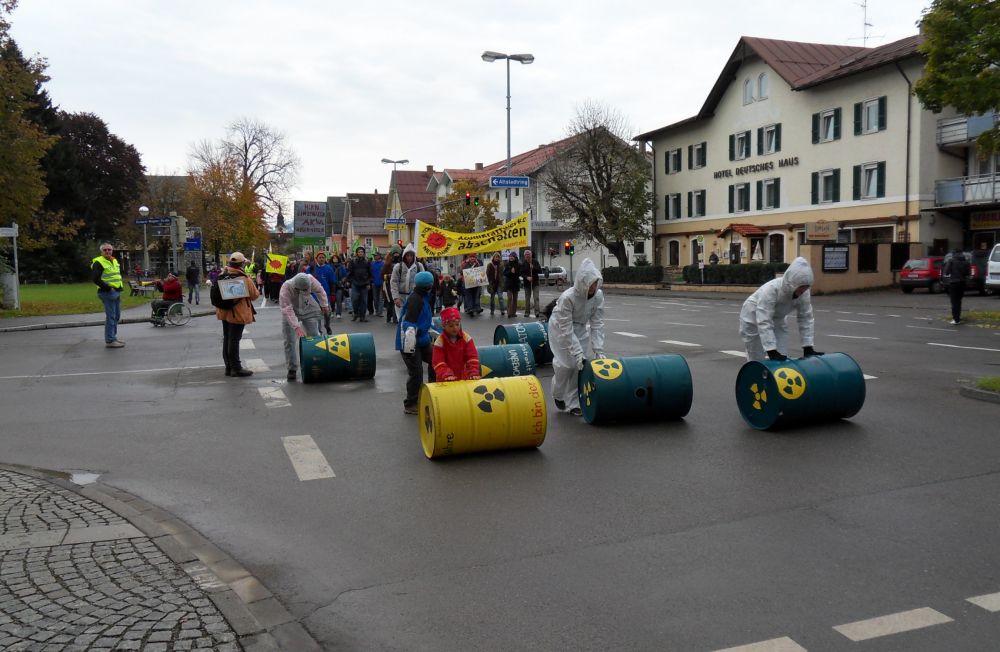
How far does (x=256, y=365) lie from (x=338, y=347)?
2750 mm

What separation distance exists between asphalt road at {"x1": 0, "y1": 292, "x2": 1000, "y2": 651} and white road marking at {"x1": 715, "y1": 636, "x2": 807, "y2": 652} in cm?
3

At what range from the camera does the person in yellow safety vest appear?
17.0 m

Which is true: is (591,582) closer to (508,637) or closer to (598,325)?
(508,637)

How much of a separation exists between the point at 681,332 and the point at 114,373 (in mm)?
11590

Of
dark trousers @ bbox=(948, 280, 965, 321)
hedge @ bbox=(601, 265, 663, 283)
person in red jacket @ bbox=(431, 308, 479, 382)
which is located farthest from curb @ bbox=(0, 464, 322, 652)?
hedge @ bbox=(601, 265, 663, 283)

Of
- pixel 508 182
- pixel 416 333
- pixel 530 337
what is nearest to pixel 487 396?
pixel 416 333

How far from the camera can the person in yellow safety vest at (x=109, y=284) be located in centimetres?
1702

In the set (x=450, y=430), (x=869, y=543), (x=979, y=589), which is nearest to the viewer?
(x=979, y=589)

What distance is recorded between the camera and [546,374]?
42.6 ft

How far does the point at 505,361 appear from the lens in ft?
36.5

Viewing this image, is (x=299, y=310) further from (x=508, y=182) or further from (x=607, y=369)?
(x=508, y=182)

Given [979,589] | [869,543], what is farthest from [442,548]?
[979,589]

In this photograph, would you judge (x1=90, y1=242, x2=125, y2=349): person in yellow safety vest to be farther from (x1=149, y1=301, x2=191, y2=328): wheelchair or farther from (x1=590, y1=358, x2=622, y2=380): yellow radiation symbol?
(x1=590, y1=358, x2=622, y2=380): yellow radiation symbol

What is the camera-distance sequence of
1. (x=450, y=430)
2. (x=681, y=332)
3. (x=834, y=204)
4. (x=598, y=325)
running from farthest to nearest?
(x=834, y=204) < (x=681, y=332) < (x=598, y=325) < (x=450, y=430)
